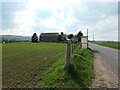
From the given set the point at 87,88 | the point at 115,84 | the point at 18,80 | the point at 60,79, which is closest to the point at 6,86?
the point at 18,80

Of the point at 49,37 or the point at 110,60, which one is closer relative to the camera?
the point at 110,60

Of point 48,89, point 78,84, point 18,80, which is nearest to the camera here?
point 48,89

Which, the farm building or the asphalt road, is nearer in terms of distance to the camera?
the asphalt road

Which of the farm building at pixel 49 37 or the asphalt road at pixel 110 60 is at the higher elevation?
the farm building at pixel 49 37

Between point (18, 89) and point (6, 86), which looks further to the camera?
point (6, 86)

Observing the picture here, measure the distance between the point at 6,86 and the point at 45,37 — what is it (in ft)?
271

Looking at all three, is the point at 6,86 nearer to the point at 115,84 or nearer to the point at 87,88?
the point at 87,88

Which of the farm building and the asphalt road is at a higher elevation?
the farm building

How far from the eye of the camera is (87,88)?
3908 mm

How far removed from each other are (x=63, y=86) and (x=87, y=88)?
31.4 inches

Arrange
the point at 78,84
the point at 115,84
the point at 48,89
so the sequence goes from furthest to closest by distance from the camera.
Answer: the point at 115,84
the point at 78,84
the point at 48,89

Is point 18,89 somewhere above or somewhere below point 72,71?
below

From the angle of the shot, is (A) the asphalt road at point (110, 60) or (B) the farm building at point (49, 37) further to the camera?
(B) the farm building at point (49, 37)

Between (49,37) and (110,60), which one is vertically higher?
(49,37)
